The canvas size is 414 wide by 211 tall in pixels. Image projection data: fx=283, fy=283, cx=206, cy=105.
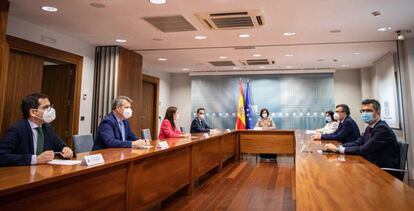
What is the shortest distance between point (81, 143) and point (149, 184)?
0.93 metres

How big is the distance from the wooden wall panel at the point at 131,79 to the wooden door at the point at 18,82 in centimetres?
146

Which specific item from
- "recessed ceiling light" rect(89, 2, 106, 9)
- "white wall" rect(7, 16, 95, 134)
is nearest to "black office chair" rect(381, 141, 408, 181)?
"recessed ceiling light" rect(89, 2, 106, 9)

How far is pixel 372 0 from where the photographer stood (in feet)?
10.8

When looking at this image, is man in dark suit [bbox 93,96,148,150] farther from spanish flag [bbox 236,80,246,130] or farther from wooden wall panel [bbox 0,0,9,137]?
spanish flag [bbox 236,80,246,130]

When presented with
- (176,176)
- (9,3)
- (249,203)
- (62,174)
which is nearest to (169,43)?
(9,3)

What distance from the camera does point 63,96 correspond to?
16.8 ft

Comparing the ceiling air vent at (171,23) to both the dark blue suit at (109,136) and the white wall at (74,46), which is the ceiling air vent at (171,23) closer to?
the dark blue suit at (109,136)

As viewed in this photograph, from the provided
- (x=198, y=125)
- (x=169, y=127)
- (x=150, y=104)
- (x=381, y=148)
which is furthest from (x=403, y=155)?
(x=150, y=104)

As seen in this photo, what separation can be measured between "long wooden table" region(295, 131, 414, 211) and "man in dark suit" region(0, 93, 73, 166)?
1.63 m

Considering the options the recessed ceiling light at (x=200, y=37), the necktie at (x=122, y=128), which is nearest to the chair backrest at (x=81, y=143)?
the necktie at (x=122, y=128)

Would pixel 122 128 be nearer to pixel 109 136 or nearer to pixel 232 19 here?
pixel 109 136

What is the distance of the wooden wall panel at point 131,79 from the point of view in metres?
5.60

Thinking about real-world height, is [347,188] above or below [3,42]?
below

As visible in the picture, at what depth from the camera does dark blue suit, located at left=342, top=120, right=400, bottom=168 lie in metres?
2.42
